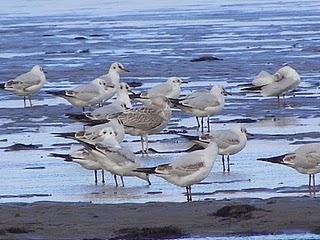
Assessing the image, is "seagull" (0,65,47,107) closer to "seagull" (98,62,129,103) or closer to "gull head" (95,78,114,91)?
"seagull" (98,62,129,103)

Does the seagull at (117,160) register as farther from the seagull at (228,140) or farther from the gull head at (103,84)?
the gull head at (103,84)

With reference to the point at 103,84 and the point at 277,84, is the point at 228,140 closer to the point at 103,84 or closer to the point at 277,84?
the point at 103,84

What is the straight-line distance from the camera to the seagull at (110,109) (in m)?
16.7

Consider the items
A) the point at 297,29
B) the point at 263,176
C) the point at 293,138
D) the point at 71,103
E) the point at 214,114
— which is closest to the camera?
the point at 263,176

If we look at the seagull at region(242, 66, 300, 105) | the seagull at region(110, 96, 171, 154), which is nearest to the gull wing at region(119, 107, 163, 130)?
the seagull at region(110, 96, 171, 154)

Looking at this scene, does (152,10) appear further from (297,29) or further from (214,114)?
(214,114)

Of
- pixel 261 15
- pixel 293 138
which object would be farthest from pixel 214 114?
pixel 261 15

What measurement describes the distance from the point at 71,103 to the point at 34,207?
9071 millimetres

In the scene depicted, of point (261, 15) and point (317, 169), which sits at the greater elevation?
point (317, 169)

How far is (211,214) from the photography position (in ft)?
34.9

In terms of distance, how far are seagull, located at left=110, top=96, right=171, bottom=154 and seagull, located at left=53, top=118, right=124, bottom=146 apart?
844 millimetres

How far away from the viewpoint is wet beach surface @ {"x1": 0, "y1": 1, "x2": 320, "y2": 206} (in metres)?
13.4

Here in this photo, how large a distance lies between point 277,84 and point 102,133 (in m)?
7.33

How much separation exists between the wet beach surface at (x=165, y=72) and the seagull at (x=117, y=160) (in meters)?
0.20
